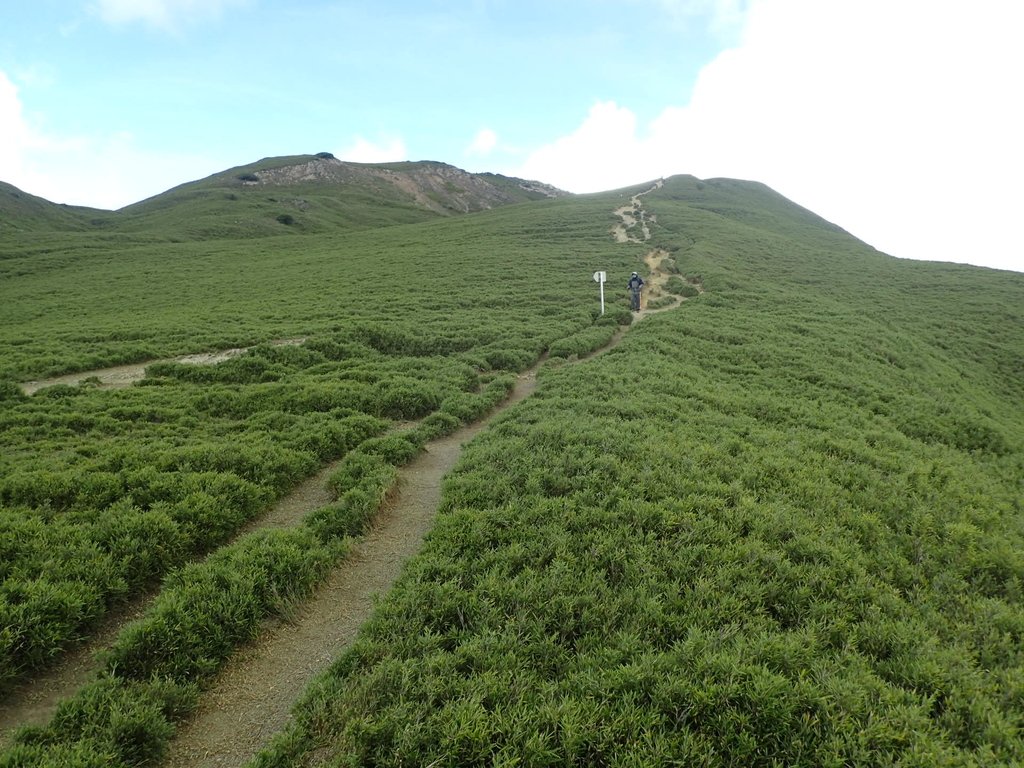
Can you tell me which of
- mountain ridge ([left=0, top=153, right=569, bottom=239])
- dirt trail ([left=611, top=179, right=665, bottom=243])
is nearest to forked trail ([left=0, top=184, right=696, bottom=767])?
dirt trail ([left=611, top=179, right=665, bottom=243])

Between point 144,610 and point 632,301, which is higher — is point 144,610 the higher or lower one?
the lower one

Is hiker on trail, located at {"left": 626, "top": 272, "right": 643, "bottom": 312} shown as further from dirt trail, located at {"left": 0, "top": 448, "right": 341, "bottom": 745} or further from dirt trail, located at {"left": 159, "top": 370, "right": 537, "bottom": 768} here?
dirt trail, located at {"left": 0, "top": 448, "right": 341, "bottom": 745}

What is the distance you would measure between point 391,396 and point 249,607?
993cm

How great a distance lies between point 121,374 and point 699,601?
72.4ft

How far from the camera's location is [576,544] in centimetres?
844

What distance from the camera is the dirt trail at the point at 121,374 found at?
17.8 m

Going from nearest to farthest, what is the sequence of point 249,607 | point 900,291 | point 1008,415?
1. point 249,607
2. point 1008,415
3. point 900,291

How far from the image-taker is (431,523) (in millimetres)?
10109

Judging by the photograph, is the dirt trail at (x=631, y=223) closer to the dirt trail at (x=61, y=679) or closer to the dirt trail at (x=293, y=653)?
the dirt trail at (x=293, y=653)

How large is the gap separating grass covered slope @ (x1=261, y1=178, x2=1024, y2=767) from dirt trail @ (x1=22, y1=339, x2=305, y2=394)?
45.7 feet

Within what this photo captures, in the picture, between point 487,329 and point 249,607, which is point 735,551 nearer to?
point 249,607

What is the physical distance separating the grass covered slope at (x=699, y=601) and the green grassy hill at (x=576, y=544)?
0.15 ft

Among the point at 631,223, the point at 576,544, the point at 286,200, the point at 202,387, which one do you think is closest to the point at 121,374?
the point at 202,387

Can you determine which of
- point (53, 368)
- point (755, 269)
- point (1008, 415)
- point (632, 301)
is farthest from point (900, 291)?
point (53, 368)
